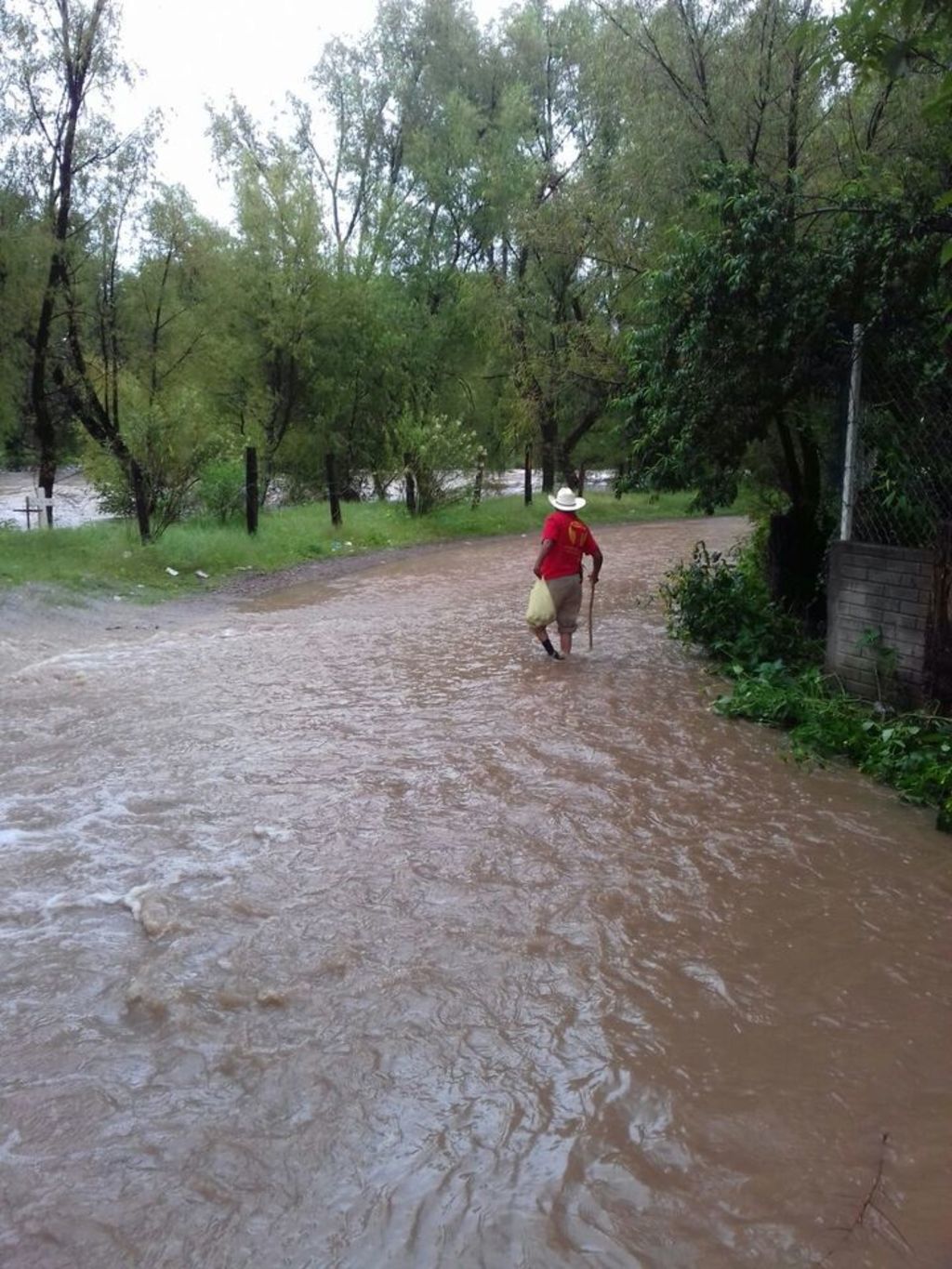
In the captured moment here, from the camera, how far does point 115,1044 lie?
13.2ft

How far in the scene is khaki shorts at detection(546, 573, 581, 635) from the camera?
34.3 feet

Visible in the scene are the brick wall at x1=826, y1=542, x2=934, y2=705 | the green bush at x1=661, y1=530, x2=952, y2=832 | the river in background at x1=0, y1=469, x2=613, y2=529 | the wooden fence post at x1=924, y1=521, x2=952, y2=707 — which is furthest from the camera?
the river in background at x1=0, y1=469, x2=613, y2=529

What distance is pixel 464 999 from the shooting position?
436 centimetres

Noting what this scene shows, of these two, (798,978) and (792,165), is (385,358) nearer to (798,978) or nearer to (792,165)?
(792,165)

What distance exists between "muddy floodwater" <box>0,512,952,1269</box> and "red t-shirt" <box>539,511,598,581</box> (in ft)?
7.42

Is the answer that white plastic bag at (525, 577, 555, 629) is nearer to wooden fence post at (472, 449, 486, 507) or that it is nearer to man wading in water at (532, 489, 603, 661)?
man wading in water at (532, 489, 603, 661)

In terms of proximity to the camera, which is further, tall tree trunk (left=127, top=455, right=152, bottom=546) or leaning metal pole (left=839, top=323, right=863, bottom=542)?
tall tree trunk (left=127, top=455, right=152, bottom=546)

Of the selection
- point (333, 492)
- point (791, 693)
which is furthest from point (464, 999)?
point (333, 492)

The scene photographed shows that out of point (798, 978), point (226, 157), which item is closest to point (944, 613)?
point (798, 978)

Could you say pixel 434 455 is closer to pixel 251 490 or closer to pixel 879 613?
pixel 251 490

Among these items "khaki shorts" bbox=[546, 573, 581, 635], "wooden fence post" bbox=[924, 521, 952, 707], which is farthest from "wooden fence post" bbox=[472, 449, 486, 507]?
"wooden fence post" bbox=[924, 521, 952, 707]

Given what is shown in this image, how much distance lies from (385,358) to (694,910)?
2540cm

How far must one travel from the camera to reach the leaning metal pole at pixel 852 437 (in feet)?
27.7

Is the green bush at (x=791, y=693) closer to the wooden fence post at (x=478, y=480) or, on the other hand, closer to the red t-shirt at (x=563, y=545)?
the red t-shirt at (x=563, y=545)
